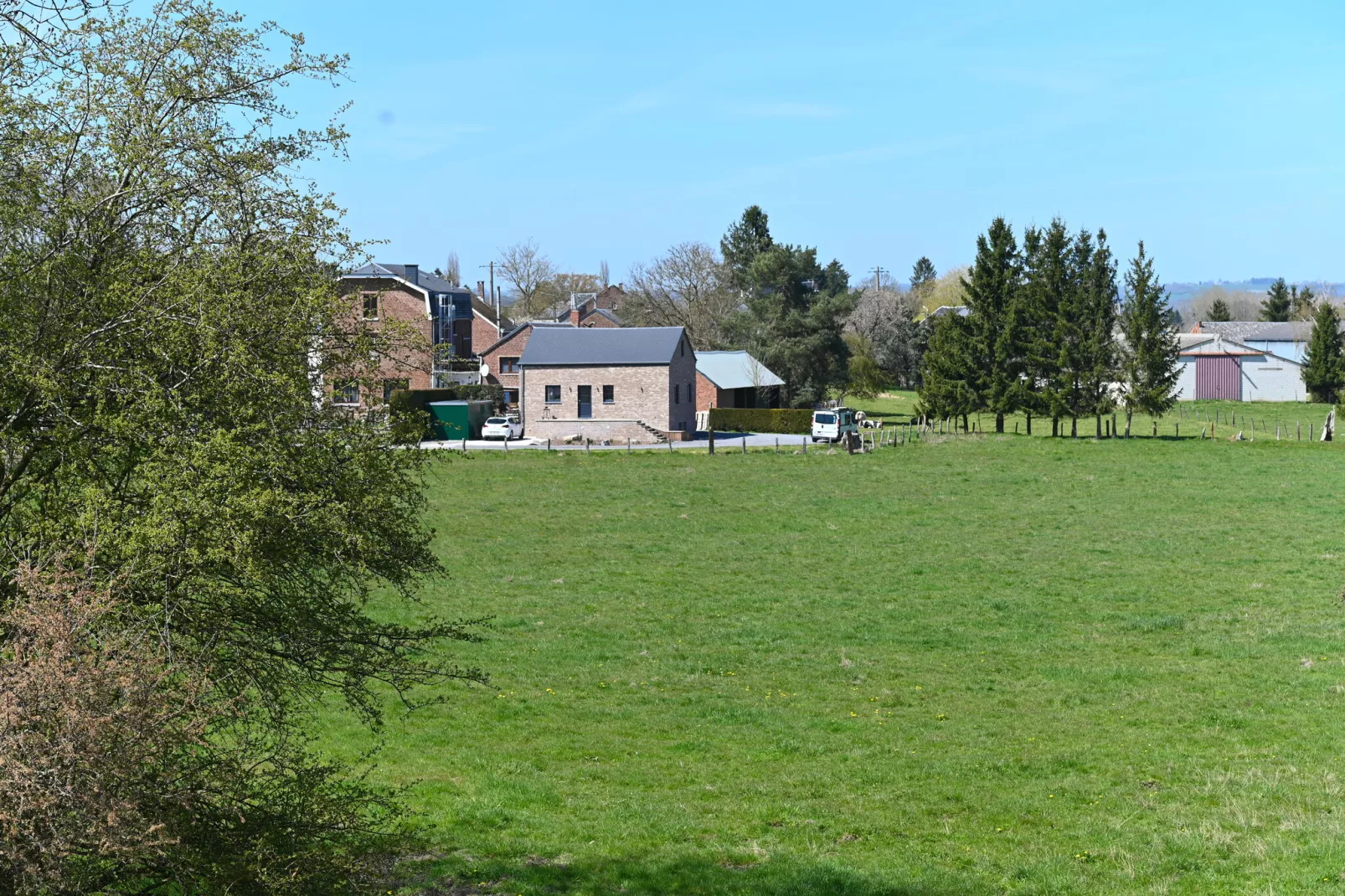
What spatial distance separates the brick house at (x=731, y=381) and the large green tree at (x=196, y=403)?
64.8 metres

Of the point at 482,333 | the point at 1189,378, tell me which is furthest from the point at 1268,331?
the point at 482,333

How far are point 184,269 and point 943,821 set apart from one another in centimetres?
960

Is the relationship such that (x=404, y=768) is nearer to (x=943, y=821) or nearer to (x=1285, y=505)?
(x=943, y=821)

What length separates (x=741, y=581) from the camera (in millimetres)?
27375

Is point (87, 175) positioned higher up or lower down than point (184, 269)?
higher up

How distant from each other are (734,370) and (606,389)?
41.8 ft

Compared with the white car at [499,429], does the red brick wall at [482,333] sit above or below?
above

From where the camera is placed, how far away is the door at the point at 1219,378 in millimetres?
100188

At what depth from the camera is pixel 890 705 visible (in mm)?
18297

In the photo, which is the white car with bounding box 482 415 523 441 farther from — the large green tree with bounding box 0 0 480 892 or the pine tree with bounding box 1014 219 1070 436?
the large green tree with bounding box 0 0 480 892

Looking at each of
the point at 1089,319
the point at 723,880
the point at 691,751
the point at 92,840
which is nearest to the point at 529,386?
the point at 1089,319

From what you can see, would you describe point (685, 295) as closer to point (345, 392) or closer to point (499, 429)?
point (499, 429)

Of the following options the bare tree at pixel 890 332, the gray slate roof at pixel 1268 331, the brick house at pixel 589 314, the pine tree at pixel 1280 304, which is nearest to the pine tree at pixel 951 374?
the bare tree at pixel 890 332

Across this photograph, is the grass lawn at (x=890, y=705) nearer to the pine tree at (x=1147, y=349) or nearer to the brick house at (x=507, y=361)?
the pine tree at (x=1147, y=349)
